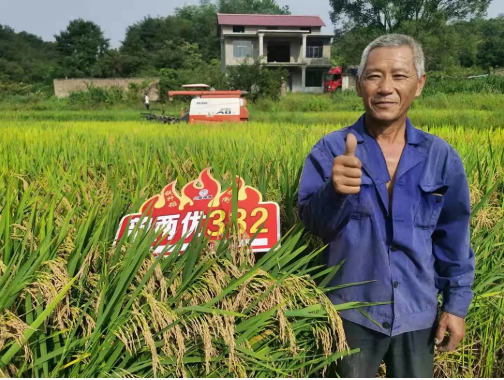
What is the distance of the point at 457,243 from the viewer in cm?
138

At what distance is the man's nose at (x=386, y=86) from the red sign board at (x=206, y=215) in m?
0.51

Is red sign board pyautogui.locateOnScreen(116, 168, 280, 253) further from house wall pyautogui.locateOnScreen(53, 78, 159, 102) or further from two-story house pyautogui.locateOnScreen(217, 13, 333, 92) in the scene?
two-story house pyautogui.locateOnScreen(217, 13, 333, 92)

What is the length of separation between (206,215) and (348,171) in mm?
549

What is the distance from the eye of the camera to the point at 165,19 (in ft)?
155

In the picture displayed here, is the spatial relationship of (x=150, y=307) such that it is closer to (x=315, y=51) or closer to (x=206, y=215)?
(x=206, y=215)

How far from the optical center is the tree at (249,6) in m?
62.9

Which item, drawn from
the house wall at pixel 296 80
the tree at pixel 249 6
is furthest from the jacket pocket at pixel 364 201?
the tree at pixel 249 6

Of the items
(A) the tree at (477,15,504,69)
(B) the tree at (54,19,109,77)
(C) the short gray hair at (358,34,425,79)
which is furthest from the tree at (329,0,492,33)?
(C) the short gray hair at (358,34,425,79)

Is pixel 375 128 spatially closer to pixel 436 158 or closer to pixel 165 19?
pixel 436 158

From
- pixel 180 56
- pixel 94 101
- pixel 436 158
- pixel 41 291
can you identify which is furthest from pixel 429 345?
pixel 180 56

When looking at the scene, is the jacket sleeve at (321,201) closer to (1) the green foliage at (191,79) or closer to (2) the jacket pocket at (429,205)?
(2) the jacket pocket at (429,205)

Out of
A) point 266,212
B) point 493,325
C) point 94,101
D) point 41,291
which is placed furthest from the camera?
point 94,101

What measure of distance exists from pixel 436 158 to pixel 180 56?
35390 mm

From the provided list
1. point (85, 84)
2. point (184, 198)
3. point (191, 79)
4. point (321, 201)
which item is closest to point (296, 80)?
point (191, 79)
